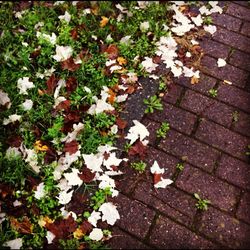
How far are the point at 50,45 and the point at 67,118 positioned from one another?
92 cm

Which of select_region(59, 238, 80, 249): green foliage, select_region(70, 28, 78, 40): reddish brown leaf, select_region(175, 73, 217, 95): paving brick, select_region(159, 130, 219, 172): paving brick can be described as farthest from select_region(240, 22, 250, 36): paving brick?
select_region(59, 238, 80, 249): green foliage

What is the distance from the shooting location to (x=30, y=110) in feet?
10.3

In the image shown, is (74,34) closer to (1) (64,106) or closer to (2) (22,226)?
(1) (64,106)

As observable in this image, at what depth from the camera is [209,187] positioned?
9.21ft

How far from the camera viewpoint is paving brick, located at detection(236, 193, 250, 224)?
2680 millimetres

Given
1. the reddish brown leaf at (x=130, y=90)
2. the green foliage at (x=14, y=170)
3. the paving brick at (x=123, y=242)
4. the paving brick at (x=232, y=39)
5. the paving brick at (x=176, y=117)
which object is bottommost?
the paving brick at (x=123, y=242)

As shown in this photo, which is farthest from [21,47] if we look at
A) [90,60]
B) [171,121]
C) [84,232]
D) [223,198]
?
[223,198]

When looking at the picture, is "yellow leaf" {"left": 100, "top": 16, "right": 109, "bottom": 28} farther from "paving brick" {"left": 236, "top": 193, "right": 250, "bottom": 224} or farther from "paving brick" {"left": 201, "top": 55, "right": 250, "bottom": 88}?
"paving brick" {"left": 236, "top": 193, "right": 250, "bottom": 224}

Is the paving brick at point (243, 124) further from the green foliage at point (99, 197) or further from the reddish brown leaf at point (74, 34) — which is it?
the reddish brown leaf at point (74, 34)

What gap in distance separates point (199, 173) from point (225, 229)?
18.5 inches

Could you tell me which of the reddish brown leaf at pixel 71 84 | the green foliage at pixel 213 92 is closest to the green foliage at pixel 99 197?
the reddish brown leaf at pixel 71 84

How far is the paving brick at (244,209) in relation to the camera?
8.79 feet

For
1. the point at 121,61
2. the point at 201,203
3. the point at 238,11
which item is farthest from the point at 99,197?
the point at 238,11

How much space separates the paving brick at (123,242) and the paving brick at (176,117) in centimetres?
103
